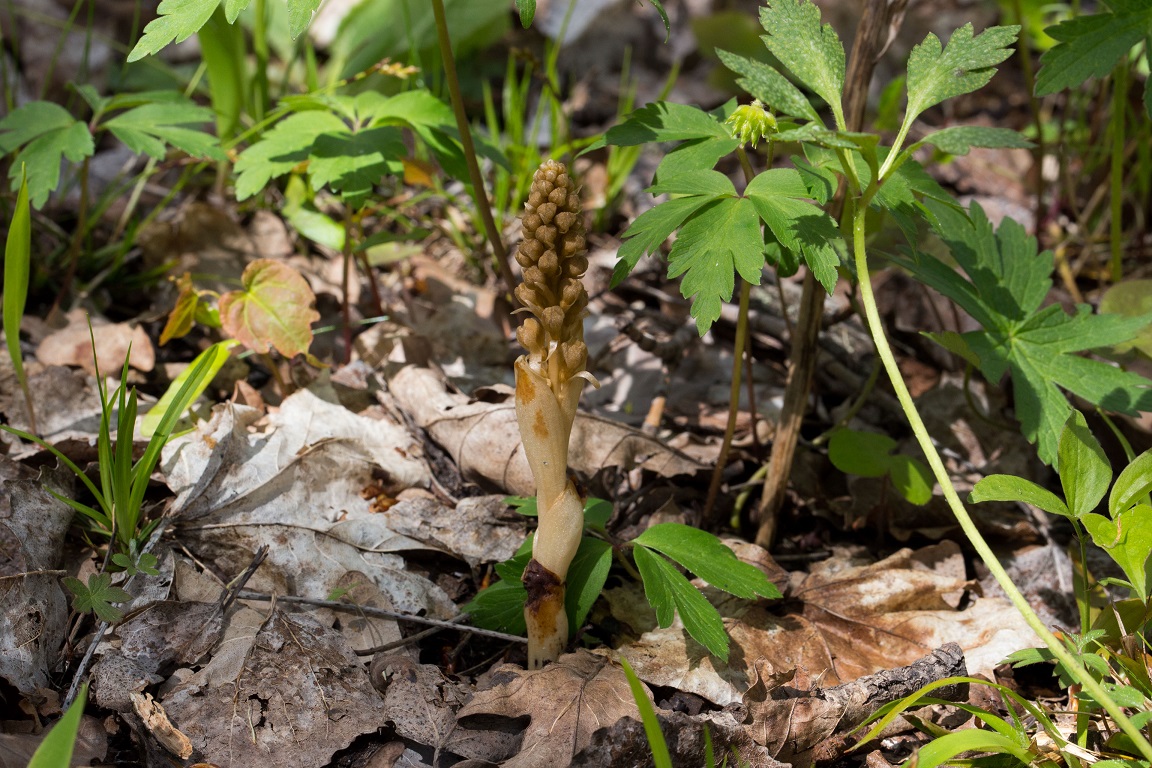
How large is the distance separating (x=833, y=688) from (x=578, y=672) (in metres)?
0.56

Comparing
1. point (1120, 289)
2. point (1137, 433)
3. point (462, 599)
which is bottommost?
point (462, 599)

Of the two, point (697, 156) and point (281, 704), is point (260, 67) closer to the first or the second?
point (697, 156)

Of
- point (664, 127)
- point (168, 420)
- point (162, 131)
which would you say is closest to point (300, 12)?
point (664, 127)

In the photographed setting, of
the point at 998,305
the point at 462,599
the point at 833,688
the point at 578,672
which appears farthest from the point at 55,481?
the point at 998,305

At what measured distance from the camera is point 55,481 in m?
2.09

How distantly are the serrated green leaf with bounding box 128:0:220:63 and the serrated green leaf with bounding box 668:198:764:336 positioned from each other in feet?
3.73

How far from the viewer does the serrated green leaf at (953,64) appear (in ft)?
5.76

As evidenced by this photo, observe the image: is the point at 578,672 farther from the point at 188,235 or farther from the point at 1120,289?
the point at 188,235

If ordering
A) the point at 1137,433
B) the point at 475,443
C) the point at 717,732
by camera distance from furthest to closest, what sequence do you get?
the point at 1137,433 → the point at 475,443 → the point at 717,732

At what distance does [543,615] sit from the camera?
1.83 metres

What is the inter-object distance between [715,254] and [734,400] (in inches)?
22.5

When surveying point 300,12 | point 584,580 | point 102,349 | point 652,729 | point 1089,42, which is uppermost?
point 1089,42

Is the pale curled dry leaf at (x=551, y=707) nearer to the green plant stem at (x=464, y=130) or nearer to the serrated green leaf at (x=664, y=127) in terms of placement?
the green plant stem at (x=464, y=130)

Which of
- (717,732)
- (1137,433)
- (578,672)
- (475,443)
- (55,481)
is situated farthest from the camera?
(1137,433)
